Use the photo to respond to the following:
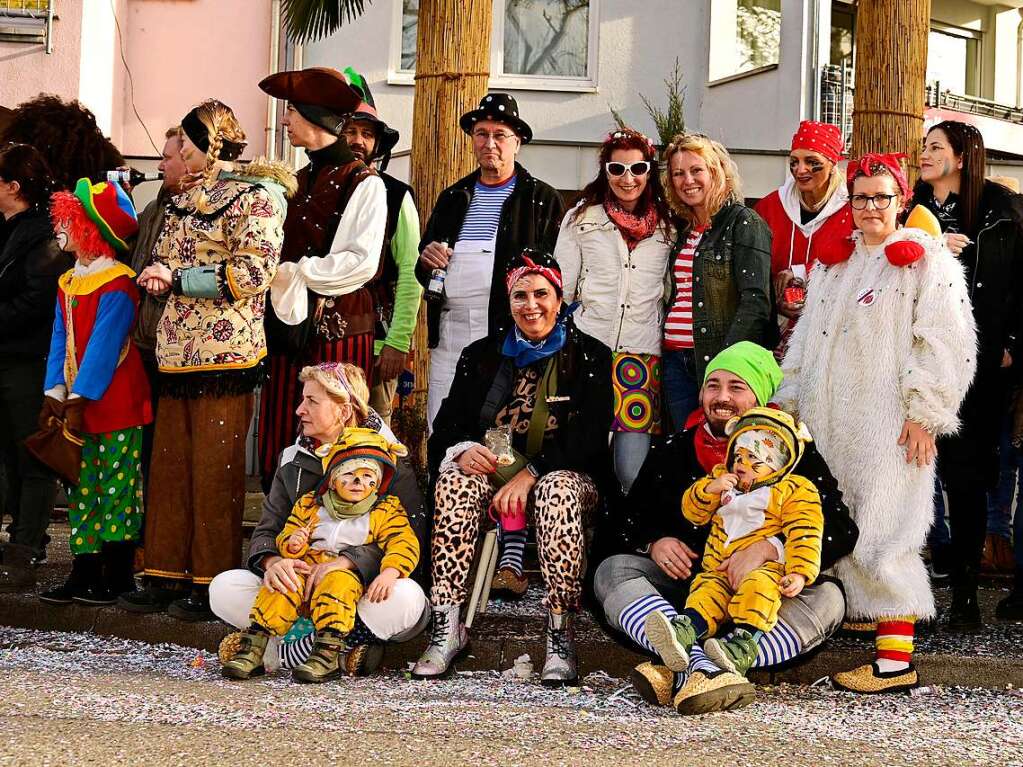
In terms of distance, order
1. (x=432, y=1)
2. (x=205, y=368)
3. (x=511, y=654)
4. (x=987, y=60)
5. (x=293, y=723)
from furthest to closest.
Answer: (x=987, y=60) < (x=432, y=1) < (x=205, y=368) < (x=511, y=654) < (x=293, y=723)

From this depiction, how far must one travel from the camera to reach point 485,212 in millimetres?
6223

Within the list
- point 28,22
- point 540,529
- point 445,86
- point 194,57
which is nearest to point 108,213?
point 445,86

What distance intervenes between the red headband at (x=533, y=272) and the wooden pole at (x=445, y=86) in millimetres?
1235

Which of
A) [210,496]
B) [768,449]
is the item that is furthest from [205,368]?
[768,449]

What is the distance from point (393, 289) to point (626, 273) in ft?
3.76

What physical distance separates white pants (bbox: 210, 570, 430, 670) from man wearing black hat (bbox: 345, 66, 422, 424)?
53.4 inches

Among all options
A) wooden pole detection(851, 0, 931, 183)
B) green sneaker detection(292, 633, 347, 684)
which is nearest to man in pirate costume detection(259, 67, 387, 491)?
green sneaker detection(292, 633, 347, 684)

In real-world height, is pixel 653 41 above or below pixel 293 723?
above

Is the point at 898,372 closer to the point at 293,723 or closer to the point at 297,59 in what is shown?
the point at 293,723

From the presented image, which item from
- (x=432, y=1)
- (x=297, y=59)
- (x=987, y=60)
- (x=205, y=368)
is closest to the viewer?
(x=205, y=368)

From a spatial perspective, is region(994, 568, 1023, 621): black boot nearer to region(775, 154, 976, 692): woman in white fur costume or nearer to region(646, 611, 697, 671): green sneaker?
region(775, 154, 976, 692): woman in white fur costume

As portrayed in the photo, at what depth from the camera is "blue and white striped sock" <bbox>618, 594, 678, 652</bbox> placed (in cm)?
471

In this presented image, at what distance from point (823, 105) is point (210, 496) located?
32.6ft

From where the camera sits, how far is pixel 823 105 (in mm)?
13938
